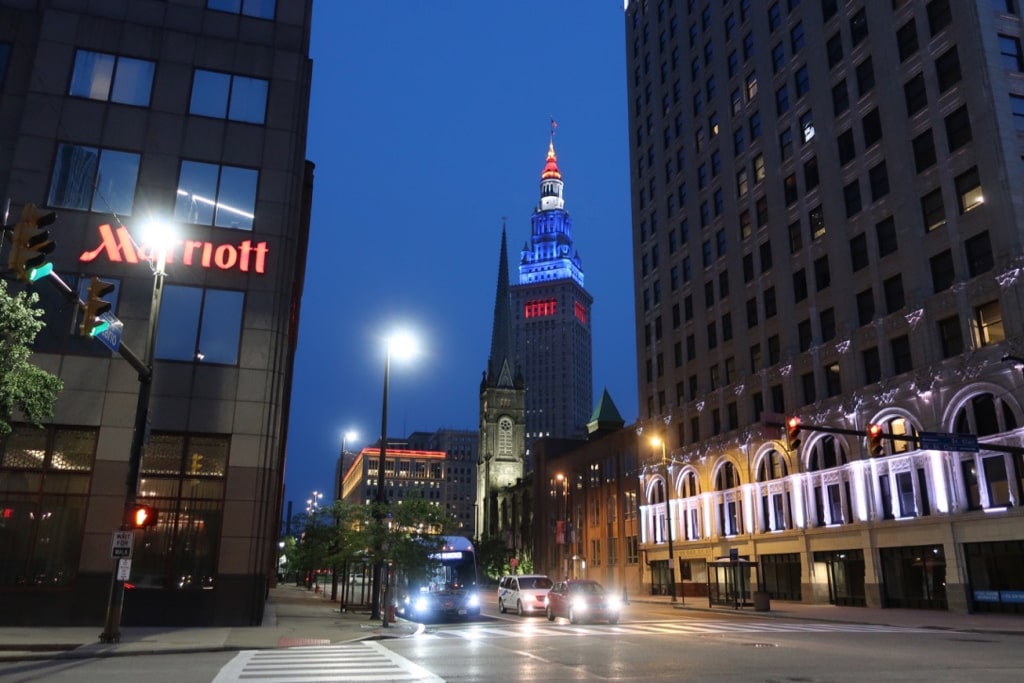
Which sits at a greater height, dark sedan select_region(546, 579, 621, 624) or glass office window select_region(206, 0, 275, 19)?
glass office window select_region(206, 0, 275, 19)

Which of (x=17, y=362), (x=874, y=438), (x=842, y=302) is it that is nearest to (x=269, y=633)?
(x=17, y=362)

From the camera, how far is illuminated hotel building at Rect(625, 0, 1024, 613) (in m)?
35.7

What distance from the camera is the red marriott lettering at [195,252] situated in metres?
27.7

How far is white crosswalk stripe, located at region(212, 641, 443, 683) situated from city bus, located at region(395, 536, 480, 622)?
12.0 meters

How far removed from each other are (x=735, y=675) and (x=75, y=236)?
26.0 metres

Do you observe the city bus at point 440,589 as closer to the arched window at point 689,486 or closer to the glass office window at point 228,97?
the glass office window at point 228,97

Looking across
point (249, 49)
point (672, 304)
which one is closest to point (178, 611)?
point (249, 49)

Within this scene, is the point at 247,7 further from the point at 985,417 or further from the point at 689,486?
the point at 689,486

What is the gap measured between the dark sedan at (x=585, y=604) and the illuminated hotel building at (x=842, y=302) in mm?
10043

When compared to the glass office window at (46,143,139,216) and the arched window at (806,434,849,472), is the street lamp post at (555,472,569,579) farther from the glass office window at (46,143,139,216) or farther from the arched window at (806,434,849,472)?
the glass office window at (46,143,139,216)

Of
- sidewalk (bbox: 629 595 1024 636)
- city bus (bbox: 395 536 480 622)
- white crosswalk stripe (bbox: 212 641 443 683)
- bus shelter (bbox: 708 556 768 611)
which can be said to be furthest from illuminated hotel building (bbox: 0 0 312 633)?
bus shelter (bbox: 708 556 768 611)

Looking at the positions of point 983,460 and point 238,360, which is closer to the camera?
point 238,360

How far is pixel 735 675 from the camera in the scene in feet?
44.2

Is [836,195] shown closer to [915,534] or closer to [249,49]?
[915,534]
